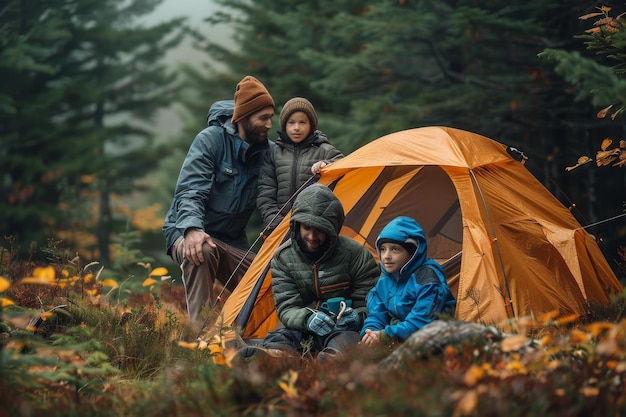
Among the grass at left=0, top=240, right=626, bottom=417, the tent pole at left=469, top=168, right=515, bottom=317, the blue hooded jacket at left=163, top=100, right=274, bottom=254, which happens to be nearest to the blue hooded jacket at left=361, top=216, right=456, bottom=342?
the grass at left=0, top=240, right=626, bottom=417

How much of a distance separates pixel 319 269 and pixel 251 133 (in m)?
1.65

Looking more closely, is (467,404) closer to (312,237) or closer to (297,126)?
(312,237)

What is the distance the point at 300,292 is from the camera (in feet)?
16.6

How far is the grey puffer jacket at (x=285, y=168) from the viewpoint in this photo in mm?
6059

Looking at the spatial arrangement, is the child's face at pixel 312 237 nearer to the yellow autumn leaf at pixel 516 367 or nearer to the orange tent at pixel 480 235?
the orange tent at pixel 480 235

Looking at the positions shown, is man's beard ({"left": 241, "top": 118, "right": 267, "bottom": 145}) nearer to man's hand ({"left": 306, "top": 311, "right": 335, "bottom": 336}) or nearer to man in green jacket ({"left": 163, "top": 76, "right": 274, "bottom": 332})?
man in green jacket ({"left": 163, "top": 76, "right": 274, "bottom": 332})

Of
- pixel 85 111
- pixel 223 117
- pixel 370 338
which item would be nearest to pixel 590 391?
pixel 370 338

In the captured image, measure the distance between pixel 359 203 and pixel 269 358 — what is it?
2907 millimetres

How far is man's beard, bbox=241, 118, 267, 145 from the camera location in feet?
20.1

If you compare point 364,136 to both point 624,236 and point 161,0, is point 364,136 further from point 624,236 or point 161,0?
point 161,0

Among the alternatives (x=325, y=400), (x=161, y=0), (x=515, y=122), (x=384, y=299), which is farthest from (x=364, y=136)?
(x=161, y=0)

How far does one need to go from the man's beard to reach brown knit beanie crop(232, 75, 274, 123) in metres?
0.10

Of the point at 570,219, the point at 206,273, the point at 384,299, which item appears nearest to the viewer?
the point at 384,299

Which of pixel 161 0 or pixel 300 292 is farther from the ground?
pixel 161 0
